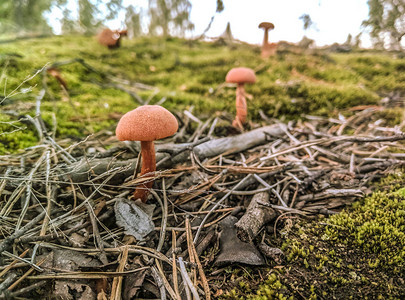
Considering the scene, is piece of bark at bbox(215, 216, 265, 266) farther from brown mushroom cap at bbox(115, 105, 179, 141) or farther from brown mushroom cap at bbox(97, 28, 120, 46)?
brown mushroom cap at bbox(97, 28, 120, 46)

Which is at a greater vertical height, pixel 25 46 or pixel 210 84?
pixel 25 46

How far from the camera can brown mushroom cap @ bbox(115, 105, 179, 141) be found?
158cm

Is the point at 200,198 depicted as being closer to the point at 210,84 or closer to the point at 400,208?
the point at 400,208

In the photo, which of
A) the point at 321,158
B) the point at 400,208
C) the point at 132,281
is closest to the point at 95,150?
the point at 132,281

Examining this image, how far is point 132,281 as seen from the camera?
126cm

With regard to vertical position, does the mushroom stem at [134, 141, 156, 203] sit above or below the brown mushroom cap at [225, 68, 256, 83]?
below

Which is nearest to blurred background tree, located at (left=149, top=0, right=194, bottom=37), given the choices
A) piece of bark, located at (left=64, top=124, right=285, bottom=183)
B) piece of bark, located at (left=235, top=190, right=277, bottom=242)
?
piece of bark, located at (left=64, top=124, right=285, bottom=183)

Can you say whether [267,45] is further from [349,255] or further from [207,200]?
[349,255]

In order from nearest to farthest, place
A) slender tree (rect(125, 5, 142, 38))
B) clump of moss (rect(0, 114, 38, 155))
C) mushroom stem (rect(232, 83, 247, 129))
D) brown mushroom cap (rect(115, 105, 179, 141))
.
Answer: brown mushroom cap (rect(115, 105, 179, 141))
clump of moss (rect(0, 114, 38, 155))
mushroom stem (rect(232, 83, 247, 129))
slender tree (rect(125, 5, 142, 38))

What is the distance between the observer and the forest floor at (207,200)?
1220mm

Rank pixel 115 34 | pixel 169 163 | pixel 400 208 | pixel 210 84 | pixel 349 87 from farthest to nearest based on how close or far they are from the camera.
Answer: pixel 115 34 < pixel 210 84 < pixel 349 87 < pixel 169 163 < pixel 400 208

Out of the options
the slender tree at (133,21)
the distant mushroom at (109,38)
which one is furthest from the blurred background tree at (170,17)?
the distant mushroom at (109,38)

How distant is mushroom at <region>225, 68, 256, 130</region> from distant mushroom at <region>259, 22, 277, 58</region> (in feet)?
8.10

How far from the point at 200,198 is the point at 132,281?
0.74 m
